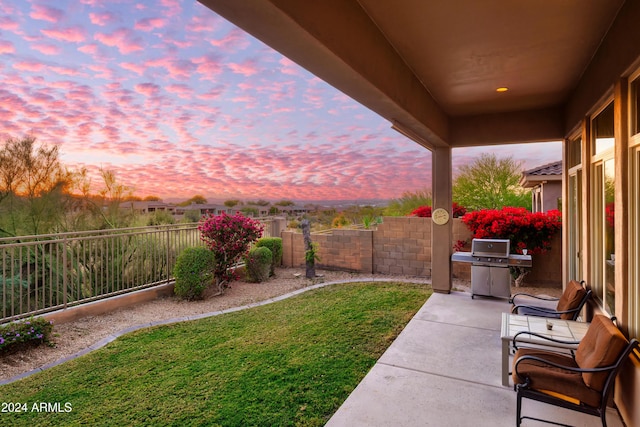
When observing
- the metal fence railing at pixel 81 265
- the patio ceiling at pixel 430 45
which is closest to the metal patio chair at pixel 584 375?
the patio ceiling at pixel 430 45

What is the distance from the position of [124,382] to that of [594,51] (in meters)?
5.17

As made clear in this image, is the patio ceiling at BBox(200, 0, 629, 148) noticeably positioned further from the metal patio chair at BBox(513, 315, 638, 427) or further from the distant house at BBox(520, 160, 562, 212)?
the distant house at BBox(520, 160, 562, 212)

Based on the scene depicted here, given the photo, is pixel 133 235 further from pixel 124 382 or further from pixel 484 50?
pixel 484 50

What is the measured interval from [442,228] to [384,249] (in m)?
1.87

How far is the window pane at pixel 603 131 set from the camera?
2.78m

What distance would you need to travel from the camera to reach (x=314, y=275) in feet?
24.2

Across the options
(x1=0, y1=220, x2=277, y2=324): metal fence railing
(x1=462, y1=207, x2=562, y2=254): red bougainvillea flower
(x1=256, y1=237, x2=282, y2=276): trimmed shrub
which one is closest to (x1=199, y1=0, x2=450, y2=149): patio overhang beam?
(x1=462, y1=207, x2=562, y2=254): red bougainvillea flower

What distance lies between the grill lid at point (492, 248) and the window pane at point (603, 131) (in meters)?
2.20

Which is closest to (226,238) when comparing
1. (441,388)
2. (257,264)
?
(257,264)

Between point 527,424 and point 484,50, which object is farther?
point 484,50

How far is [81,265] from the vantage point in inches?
203

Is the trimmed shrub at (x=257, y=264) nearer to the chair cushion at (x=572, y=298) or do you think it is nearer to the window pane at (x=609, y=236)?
the chair cushion at (x=572, y=298)

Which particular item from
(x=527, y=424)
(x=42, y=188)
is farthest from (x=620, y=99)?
(x=42, y=188)

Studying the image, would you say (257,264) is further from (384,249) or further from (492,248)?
(492,248)
